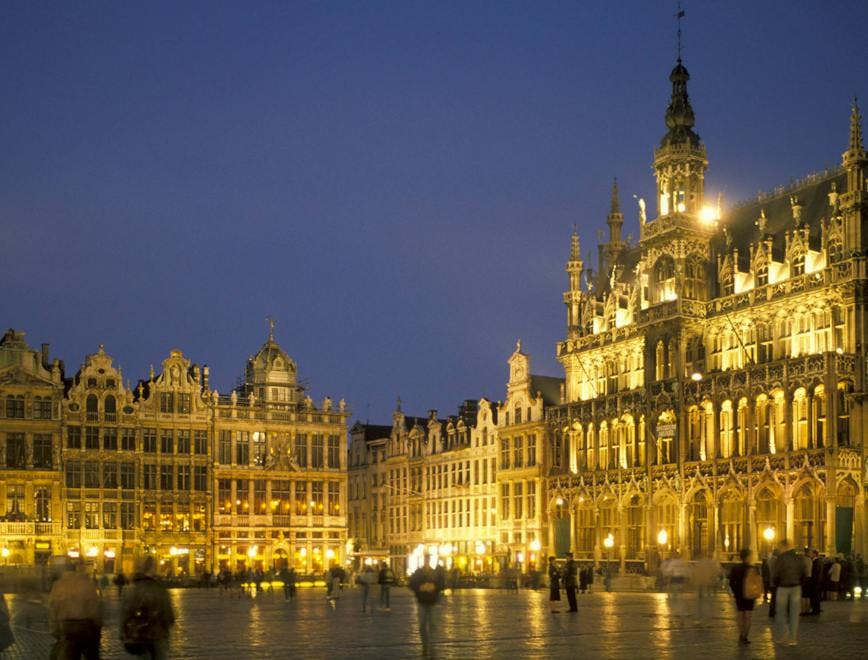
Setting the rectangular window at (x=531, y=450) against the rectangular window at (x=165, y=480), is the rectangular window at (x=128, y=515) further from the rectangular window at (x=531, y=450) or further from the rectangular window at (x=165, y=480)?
the rectangular window at (x=531, y=450)

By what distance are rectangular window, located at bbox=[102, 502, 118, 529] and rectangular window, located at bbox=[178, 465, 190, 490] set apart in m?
4.92

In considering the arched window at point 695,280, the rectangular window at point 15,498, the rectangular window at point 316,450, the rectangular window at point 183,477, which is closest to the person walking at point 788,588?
the arched window at point 695,280

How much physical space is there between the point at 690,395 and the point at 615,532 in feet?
34.9

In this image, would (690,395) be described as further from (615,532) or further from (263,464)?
(263,464)

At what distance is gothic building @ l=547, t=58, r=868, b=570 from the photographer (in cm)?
6700

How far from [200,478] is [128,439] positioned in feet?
19.7

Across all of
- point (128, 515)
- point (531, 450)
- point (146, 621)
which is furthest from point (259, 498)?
point (146, 621)

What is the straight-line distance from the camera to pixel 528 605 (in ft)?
155

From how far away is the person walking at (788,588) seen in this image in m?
25.6

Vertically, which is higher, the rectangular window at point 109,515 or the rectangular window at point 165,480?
the rectangular window at point 165,480

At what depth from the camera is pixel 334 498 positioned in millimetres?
105312

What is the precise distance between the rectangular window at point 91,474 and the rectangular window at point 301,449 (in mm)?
15285

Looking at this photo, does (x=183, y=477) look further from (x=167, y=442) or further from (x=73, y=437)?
(x=73, y=437)

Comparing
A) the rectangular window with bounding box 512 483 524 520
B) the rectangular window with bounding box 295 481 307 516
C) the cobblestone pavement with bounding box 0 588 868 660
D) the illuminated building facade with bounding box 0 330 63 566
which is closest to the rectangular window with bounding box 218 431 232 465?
the rectangular window with bounding box 295 481 307 516
